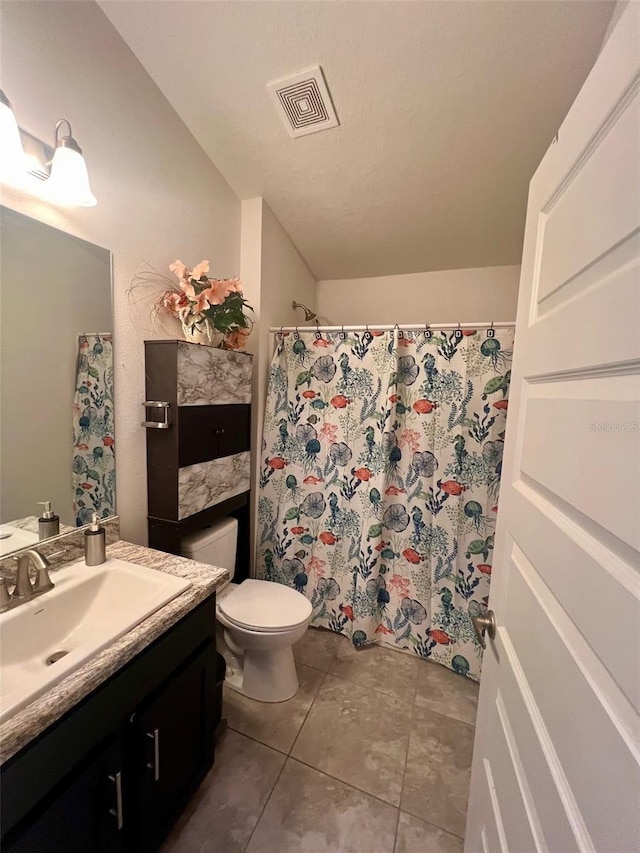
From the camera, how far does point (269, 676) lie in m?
1.50

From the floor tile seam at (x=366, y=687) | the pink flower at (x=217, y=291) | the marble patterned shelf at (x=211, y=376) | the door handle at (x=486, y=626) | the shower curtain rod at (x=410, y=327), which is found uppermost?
the pink flower at (x=217, y=291)

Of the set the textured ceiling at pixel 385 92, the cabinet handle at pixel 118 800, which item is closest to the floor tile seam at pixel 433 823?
the cabinet handle at pixel 118 800

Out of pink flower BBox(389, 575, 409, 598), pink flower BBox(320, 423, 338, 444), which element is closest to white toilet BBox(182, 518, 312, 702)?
pink flower BBox(389, 575, 409, 598)

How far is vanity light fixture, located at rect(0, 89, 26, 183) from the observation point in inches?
31.1

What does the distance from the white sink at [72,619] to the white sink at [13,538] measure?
0.13 meters

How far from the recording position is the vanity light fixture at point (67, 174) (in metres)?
0.91

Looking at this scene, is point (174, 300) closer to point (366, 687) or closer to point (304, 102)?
point (304, 102)

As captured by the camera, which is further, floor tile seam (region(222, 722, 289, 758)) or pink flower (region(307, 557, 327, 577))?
pink flower (region(307, 557, 327, 577))

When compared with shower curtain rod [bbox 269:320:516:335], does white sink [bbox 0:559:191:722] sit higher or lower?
lower

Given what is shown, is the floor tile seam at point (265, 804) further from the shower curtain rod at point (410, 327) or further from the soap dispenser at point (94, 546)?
the shower curtain rod at point (410, 327)

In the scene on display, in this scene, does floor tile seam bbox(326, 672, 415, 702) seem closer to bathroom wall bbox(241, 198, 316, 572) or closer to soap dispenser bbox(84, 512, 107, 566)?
bathroom wall bbox(241, 198, 316, 572)

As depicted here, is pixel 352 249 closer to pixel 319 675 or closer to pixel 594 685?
pixel 594 685

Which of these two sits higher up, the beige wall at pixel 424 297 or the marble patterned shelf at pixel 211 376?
the beige wall at pixel 424 297

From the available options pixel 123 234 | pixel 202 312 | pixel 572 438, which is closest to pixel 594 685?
pixel 572 438
